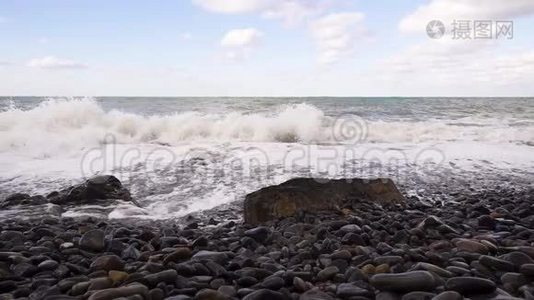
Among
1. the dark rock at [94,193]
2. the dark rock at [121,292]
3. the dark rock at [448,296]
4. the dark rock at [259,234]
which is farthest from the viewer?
the dark rock at [94,193]

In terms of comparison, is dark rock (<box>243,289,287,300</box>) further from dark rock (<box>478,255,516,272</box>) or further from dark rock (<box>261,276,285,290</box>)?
dark rock (<box>478,255,516,272</box>)

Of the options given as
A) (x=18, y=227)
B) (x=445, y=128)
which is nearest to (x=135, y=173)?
(x=18, y=227)

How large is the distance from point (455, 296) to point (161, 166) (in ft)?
21.7

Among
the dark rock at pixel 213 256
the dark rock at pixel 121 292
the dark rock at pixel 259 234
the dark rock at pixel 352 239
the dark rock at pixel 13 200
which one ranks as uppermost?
the dark rock at pixel 121 292

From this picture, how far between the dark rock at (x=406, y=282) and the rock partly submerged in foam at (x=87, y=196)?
4.21 metres

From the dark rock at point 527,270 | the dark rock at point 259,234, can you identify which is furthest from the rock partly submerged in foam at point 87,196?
the dark rock at point 527,270

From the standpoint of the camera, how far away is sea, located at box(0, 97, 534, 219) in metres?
6.66

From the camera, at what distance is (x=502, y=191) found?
625 centimetres

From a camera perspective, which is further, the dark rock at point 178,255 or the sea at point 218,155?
the sea at point 218,155

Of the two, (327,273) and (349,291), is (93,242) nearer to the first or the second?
(327,273)

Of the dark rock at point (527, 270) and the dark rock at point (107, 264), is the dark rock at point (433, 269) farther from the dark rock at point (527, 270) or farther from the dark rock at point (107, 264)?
the dark rock at point (107, 264)

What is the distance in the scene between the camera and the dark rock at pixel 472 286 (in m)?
2.34

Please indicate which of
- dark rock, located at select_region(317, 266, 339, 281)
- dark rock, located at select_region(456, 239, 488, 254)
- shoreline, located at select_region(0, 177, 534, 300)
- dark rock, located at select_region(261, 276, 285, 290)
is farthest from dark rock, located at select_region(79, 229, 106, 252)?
dark rock, located at select_region(456, 239, 488, 254)

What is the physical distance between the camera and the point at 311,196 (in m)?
5.14
